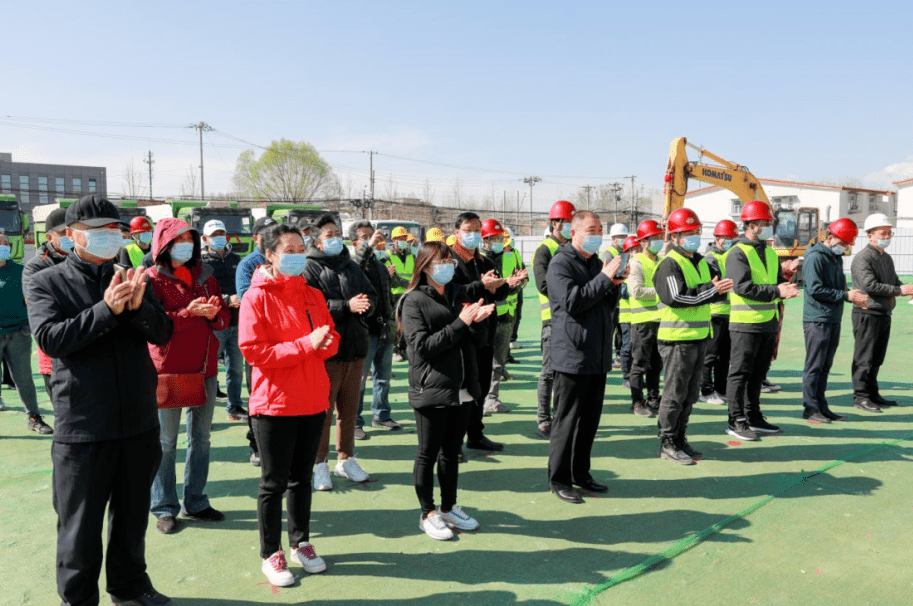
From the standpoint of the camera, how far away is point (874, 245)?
677 centimetres

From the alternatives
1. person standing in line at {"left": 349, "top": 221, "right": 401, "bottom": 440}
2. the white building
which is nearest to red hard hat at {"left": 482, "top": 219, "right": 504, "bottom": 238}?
person standing in line at {"left": 349, "top": 221, "right": 401, "bottom": 440}

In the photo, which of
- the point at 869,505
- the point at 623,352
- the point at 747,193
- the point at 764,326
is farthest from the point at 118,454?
the point at 747,193

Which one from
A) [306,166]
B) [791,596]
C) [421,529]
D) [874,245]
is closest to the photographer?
[791,596]

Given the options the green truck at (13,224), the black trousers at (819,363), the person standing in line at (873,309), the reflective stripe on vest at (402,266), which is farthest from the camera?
the green truck at (13,224)

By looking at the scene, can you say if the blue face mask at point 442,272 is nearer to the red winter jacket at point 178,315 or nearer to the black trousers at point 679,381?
the red winter jacket at point 178,315

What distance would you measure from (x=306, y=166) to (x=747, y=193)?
44.3 m

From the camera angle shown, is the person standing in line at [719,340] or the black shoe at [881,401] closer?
the black shoe at [881,401]

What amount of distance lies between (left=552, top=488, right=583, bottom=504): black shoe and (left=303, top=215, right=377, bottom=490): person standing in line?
1.37 m

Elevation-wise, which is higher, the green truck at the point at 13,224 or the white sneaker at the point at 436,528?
the green truck at the point at 13,224

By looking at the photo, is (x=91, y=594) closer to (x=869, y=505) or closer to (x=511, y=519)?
(x=511, y=519)

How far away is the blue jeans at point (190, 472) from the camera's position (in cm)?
396

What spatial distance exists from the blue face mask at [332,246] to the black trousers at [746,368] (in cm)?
356

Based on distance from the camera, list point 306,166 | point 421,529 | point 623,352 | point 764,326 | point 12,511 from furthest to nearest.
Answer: point 306,166 → point 623,352 → point 764,326 → point 12,511 → point 421,529

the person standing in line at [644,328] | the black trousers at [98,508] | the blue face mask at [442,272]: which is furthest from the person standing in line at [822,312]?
the black trousers at [98,508]
